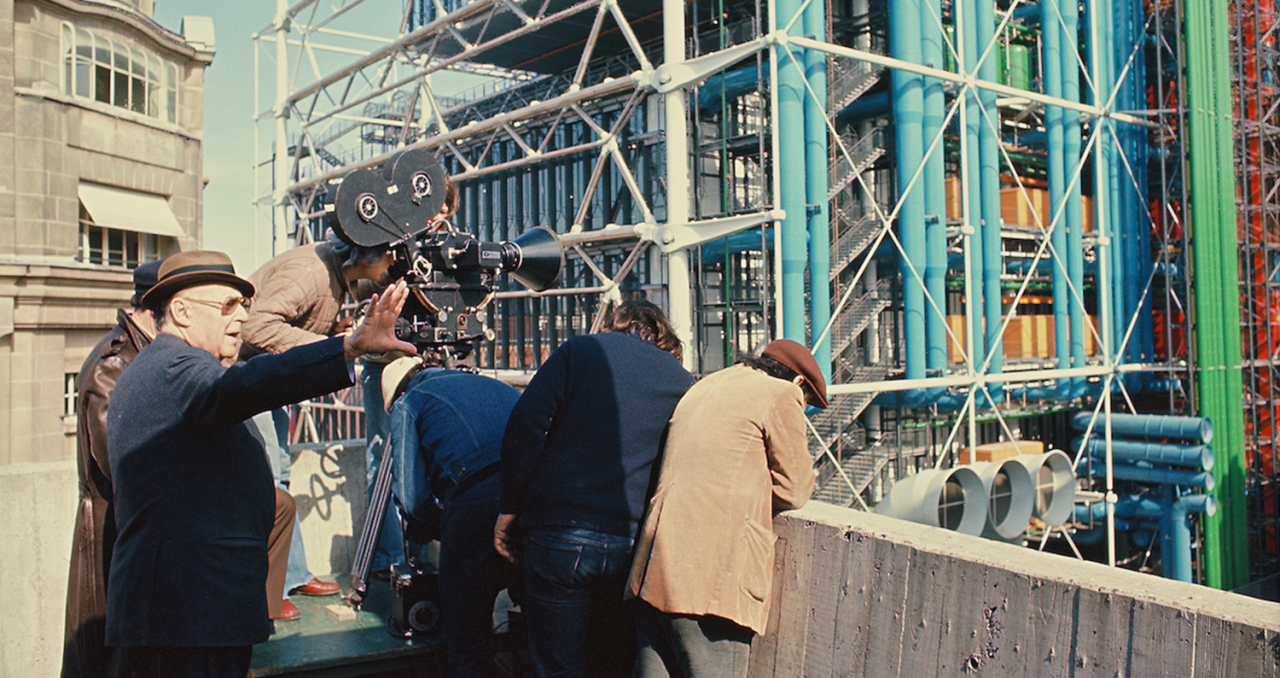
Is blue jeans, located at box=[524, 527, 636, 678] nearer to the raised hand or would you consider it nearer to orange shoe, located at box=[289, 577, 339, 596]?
the raised hand

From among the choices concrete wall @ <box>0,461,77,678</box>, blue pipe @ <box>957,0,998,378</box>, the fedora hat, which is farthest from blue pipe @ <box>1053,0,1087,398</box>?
concrete wall @ <box>0,461,77,678</box>

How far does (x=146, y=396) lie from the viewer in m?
2.70

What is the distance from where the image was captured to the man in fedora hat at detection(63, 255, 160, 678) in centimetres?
344

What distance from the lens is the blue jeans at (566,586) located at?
A: 329cm

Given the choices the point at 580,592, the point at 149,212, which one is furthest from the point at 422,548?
the point at 149,212

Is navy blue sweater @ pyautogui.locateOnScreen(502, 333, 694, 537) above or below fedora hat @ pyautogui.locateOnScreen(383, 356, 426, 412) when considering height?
below

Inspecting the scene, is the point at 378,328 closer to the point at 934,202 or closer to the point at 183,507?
the point at 183,507

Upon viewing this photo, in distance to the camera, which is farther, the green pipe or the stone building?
the stone building

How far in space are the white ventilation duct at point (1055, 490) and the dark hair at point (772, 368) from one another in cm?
1098

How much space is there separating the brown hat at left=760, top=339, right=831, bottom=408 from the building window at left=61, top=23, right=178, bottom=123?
19.2m

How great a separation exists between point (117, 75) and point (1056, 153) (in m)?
18.2

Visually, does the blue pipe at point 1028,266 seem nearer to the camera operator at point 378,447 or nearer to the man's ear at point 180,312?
the camera operator at point 378,447

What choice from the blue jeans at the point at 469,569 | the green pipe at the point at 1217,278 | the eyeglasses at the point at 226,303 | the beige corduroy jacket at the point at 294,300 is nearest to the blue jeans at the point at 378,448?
the beige corduroy jacket at the point at 294,300

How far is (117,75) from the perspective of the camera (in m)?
19.2
